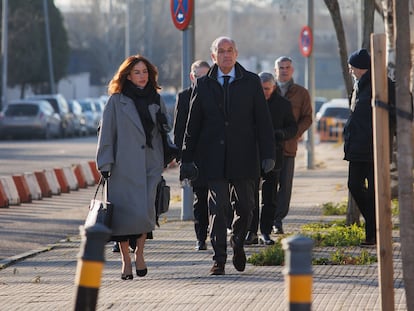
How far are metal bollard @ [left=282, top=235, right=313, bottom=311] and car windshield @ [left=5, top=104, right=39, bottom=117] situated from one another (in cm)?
4346

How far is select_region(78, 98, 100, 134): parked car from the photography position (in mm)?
60000

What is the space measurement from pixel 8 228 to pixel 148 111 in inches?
254

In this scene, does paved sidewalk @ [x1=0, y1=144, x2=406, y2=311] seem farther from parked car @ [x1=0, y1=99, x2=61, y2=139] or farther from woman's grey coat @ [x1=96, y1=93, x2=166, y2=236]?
parked car @ [x1=0, y1=99, x2=61, y2=139]

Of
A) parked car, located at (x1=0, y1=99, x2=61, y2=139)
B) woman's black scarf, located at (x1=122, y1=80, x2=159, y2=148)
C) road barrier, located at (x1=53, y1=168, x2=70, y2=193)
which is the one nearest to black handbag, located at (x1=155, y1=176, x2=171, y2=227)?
woman's black scarf, located at (x1=122, y1=80, x2=159, y2=148)

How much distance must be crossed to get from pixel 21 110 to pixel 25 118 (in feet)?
1.13

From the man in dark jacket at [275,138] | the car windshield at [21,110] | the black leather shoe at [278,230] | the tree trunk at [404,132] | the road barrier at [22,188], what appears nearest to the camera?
the tree trunk at [404,132]

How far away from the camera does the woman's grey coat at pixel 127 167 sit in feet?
34.1

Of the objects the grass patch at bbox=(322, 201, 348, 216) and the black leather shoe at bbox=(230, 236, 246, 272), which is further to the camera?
the grass patch at bbox=(322, 201, 348, 216)

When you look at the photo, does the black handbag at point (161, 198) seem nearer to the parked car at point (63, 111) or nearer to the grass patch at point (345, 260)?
the grass patch at point (345, 260)

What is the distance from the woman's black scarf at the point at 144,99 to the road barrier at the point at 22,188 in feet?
33.9

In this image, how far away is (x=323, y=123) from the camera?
157 ft

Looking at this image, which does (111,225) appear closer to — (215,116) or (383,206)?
(215,116)

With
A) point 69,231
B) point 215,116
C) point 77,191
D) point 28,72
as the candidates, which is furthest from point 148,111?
Answer: point 28,72

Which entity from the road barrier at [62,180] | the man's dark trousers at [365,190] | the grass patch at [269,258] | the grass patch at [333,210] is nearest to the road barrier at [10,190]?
the road barrier at [62,180]
